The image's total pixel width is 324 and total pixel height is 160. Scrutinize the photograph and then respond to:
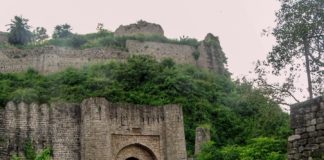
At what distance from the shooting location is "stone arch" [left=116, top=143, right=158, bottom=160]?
896 inches

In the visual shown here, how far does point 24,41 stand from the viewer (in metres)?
48.4

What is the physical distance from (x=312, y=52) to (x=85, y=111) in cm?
949

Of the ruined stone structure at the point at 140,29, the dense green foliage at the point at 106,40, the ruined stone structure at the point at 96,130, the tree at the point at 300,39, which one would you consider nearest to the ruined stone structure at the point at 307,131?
the tree at the point at 300,39

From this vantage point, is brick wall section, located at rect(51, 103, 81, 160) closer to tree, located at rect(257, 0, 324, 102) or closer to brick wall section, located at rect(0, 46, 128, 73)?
tree, located at rect(257, 0, 324, 102)

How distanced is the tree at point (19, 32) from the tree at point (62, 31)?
2.11 m

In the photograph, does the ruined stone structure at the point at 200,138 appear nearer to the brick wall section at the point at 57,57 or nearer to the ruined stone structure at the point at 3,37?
the brick wall section at the point at 57,57

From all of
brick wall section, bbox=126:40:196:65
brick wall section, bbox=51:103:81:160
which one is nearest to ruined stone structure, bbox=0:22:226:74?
brick wall section, bbox=126:40:196:65

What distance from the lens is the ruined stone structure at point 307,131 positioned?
9.41 meters

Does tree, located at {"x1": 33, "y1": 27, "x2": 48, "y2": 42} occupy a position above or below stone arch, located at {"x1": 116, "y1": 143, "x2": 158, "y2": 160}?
above

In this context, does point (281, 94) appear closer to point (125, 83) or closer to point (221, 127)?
point (221, 127)

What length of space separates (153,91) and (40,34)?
20328 millimetres

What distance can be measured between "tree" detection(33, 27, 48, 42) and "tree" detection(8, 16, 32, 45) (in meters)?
1.08

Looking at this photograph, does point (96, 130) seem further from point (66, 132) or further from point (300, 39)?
point (300, 39)

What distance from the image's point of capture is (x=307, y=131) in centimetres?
962
